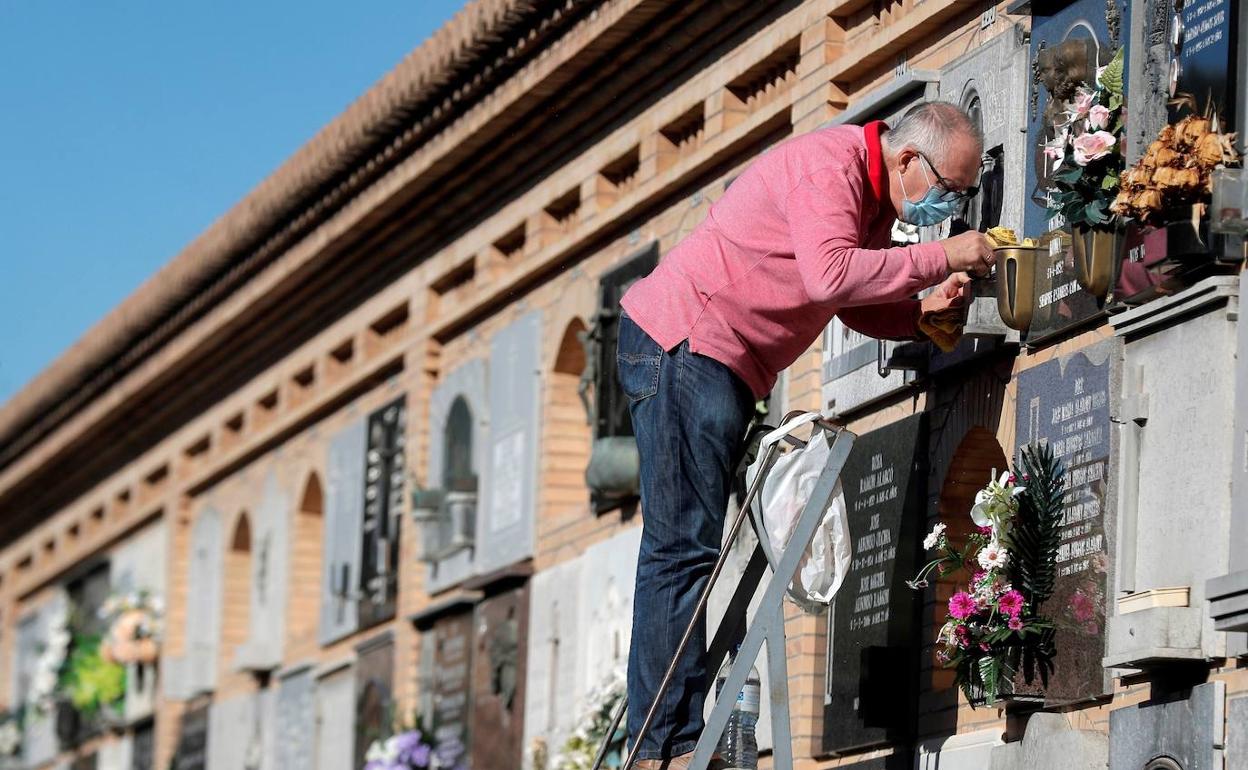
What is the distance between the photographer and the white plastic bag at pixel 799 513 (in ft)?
30.8

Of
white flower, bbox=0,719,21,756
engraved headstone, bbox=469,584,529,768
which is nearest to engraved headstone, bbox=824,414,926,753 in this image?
engraved headstone, bbox=469,584,529,768

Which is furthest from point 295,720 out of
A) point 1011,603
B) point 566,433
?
point 1011,603

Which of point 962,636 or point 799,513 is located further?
point 962,636

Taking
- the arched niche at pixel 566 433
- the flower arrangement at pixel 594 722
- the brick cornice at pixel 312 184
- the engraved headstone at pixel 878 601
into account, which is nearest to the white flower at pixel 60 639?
the brick cornice at pixel 312 184

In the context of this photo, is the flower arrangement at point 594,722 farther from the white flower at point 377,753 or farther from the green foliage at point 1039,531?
the green foliage at point 1039,531

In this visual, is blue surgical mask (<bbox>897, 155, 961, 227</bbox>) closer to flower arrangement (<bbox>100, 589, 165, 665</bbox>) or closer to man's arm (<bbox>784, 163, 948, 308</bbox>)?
man's arm (<bbox>784, 163, 948, 308</bbox>)

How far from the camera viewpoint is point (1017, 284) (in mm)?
10180

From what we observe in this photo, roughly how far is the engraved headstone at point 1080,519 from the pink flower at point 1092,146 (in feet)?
2.11

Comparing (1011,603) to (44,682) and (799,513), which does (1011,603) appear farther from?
(44,682)

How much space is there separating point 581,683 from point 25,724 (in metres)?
14.4

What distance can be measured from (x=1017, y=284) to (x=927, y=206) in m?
0.78

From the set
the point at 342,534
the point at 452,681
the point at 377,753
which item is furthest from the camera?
the point at 342,534

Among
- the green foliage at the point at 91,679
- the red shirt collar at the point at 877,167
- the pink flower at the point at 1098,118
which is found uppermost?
the green foliage at the point at 91,679

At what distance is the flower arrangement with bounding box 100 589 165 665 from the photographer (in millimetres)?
23859
